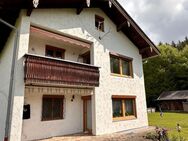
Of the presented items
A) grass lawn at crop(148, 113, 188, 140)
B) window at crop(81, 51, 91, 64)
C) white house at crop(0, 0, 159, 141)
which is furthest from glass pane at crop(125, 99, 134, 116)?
window at crop(81, 51, 91, 64)

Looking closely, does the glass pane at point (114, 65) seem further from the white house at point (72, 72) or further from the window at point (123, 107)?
the window at point (123, 107)

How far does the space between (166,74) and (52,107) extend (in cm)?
5472

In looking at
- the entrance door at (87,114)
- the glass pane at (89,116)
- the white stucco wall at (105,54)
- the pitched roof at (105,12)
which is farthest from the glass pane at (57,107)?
the pitched roof at (105,12)

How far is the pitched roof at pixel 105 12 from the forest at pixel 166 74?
40596 millimetres

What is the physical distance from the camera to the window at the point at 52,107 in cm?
1399

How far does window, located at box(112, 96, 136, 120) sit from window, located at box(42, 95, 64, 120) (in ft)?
16.4

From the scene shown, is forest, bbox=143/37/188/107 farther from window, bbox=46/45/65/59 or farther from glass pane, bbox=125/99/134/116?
window, bbox=46/45/65/59

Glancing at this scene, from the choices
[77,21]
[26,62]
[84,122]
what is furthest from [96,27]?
[84,122]

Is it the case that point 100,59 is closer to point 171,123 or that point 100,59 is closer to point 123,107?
point 123,107

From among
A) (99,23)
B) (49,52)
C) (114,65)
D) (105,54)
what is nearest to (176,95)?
(114,65)

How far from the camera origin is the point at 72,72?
42.6 feet

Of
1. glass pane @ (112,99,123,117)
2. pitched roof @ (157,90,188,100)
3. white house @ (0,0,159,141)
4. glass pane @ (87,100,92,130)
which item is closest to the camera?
white house @ (0,0,159,141)

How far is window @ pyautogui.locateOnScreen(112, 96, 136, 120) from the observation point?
16.4 meters

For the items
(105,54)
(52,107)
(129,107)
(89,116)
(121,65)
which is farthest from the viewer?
(121,65)
